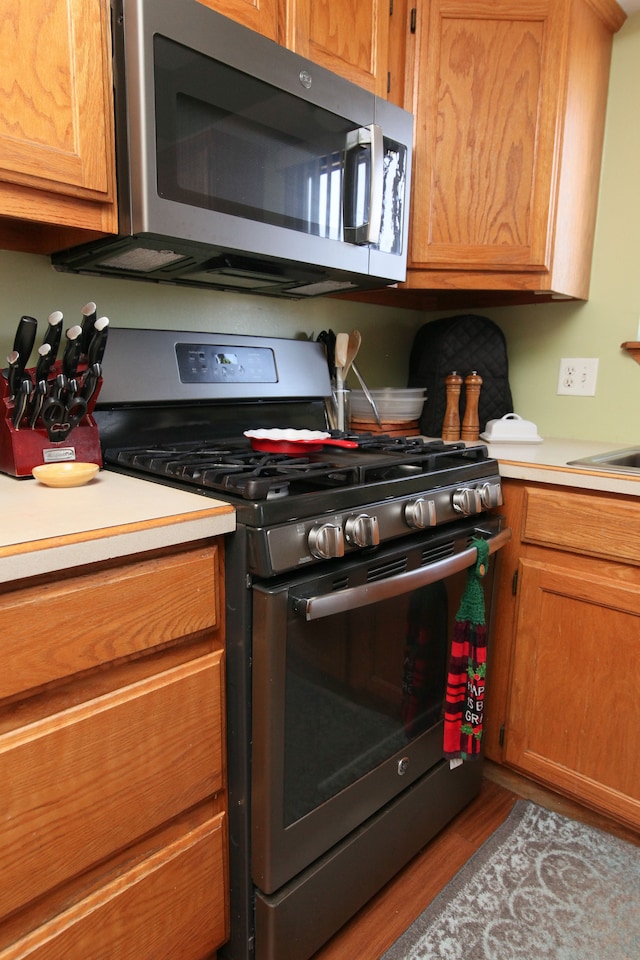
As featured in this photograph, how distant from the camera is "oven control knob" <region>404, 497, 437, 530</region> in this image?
3.43 feet

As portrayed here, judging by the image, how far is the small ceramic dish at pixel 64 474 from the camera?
3.01 ft

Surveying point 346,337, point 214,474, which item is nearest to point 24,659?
point 214,474

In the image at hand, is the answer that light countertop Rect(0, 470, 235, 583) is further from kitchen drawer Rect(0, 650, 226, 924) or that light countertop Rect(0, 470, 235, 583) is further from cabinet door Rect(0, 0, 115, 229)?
cabinet door Rect(0, 0, 115, 229)

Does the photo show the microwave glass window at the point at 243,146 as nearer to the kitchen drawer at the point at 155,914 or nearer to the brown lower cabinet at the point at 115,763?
the brown lower cabinet at the point at 115,763

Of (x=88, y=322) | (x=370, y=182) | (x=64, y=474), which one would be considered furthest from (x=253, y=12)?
(x=64, y=474)

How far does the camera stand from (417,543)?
1.09 metres

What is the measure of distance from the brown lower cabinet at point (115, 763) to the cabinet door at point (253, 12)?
3.14 ft

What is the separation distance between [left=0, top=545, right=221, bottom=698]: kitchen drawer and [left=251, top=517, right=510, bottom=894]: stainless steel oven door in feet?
0.30

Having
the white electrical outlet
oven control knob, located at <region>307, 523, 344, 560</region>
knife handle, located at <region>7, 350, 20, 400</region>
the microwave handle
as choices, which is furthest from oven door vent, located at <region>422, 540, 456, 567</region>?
the white electrical outlet

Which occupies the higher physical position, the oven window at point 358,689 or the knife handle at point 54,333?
the knife handle at point 54,333

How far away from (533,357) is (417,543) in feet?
3.64

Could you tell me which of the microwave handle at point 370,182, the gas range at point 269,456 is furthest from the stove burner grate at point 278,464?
the microwave handle at point 370,182

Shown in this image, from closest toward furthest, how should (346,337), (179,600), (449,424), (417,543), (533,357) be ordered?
(179,600)
(417,543)
(346,337)
(449,424)
(533,357)

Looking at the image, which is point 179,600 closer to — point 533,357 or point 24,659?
point 24,659
